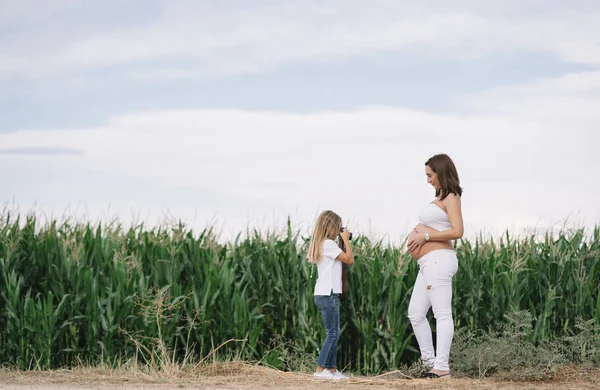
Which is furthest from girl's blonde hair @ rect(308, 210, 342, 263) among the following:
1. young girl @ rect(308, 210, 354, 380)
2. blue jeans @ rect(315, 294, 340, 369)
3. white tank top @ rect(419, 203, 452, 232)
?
white tank top @ rect(419, 203, 452, 232)

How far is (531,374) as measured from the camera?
9523 mm

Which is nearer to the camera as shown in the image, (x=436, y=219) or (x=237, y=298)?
(x=436, y=219)

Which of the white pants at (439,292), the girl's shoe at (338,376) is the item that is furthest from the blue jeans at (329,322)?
the white pants at (439,292)

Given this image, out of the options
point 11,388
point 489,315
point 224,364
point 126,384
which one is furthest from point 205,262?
point 489,315

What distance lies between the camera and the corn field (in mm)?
10188

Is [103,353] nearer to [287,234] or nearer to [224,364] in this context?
[224,364]

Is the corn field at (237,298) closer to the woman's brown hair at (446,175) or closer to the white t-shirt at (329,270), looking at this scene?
the white t-shirt at (329,270)

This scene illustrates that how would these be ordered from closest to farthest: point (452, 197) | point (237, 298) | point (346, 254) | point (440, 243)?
1. point (452, 197)
2. point (440, 243)
3. point (346, 254)
4. point (237, 298)

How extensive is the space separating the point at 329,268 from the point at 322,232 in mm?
421

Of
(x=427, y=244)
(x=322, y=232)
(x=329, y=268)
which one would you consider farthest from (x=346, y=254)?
(x=427, y=244)

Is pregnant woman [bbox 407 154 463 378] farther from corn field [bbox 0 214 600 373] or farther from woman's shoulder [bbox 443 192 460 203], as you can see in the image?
corn field [bbox 0 214 600 373]

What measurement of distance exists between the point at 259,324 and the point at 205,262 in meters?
1.23

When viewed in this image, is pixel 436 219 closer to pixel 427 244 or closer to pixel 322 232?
pixel 427 244

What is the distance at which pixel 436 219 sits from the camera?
887 cm
